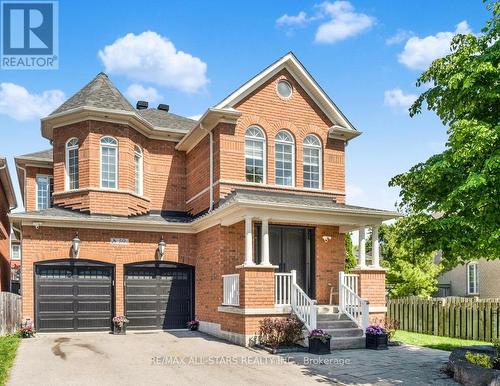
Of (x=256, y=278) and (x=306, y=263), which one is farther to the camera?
(x=306, y=263)

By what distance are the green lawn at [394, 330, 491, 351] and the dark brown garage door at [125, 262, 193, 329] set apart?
7.35m

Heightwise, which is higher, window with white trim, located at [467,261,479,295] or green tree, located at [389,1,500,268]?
green tree, located at [389,1,500,268]

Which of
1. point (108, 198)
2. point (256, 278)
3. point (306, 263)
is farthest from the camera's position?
point (108, 198)

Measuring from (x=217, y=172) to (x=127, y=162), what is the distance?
3779mm

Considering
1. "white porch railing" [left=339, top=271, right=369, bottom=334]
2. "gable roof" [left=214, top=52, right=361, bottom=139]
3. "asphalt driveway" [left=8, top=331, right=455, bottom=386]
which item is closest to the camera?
"asphalt driveway" [left=8, top=331, right=455, bottom=386]

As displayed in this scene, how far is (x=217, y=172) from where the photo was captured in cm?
1667

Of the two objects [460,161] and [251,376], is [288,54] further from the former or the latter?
[251,376]

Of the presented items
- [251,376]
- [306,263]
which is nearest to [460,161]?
[251,376]

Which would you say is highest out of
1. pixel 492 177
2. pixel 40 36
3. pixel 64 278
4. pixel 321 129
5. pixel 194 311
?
pixel 40 36

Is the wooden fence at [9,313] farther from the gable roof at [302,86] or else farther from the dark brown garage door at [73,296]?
the gable roof at [302,86]

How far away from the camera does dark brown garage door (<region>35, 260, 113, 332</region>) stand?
16.8 meters

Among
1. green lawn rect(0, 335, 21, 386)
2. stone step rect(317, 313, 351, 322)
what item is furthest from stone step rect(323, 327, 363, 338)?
green lawn rect(0, 335, 21, 386)

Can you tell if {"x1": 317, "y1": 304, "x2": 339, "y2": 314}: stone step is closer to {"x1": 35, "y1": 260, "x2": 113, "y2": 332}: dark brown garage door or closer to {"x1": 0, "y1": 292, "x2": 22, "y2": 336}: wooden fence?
{"x1": 35, "y1": 260, "x2": 113, "y2": 332}: dark brown garage door

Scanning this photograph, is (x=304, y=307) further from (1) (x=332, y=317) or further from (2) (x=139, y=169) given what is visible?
(2) (x=139, y=169)
